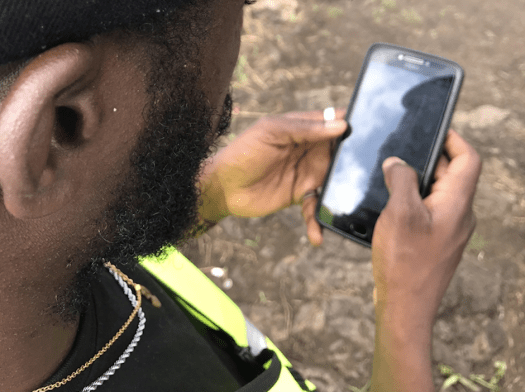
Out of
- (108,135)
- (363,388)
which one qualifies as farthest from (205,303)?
(363,388)

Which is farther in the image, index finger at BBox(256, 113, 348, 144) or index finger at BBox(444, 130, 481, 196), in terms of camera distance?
index finger at BBox(256, 113, 348, 144)

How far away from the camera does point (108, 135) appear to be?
672 mm

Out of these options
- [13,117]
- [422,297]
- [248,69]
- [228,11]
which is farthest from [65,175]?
[248,69]

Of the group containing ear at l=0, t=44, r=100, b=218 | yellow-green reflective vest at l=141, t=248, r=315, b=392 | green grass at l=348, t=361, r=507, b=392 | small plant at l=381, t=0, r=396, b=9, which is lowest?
green grass at l=348, t=361, r=507, b=392

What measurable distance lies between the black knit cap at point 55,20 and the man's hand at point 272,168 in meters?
0.89

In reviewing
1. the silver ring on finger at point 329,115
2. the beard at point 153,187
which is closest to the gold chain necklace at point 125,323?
the beard at point 153,187

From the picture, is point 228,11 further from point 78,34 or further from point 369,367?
point 369,367

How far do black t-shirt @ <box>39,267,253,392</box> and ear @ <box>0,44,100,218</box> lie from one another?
50 cm

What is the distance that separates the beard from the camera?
0.75 meters

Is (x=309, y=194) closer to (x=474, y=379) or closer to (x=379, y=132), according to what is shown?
(x=379, y=132)

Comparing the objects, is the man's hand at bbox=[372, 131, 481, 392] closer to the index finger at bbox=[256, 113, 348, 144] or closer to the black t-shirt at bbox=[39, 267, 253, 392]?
the index finger at bbox=[256, 113, 348, 144]

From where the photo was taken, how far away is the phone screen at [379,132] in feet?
4.78

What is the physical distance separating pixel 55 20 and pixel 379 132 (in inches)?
47.8

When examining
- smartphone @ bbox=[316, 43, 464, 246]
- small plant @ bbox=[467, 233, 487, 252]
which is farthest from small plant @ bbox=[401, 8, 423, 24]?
smartphone @ bbox=[316, 43, 464, 246]
